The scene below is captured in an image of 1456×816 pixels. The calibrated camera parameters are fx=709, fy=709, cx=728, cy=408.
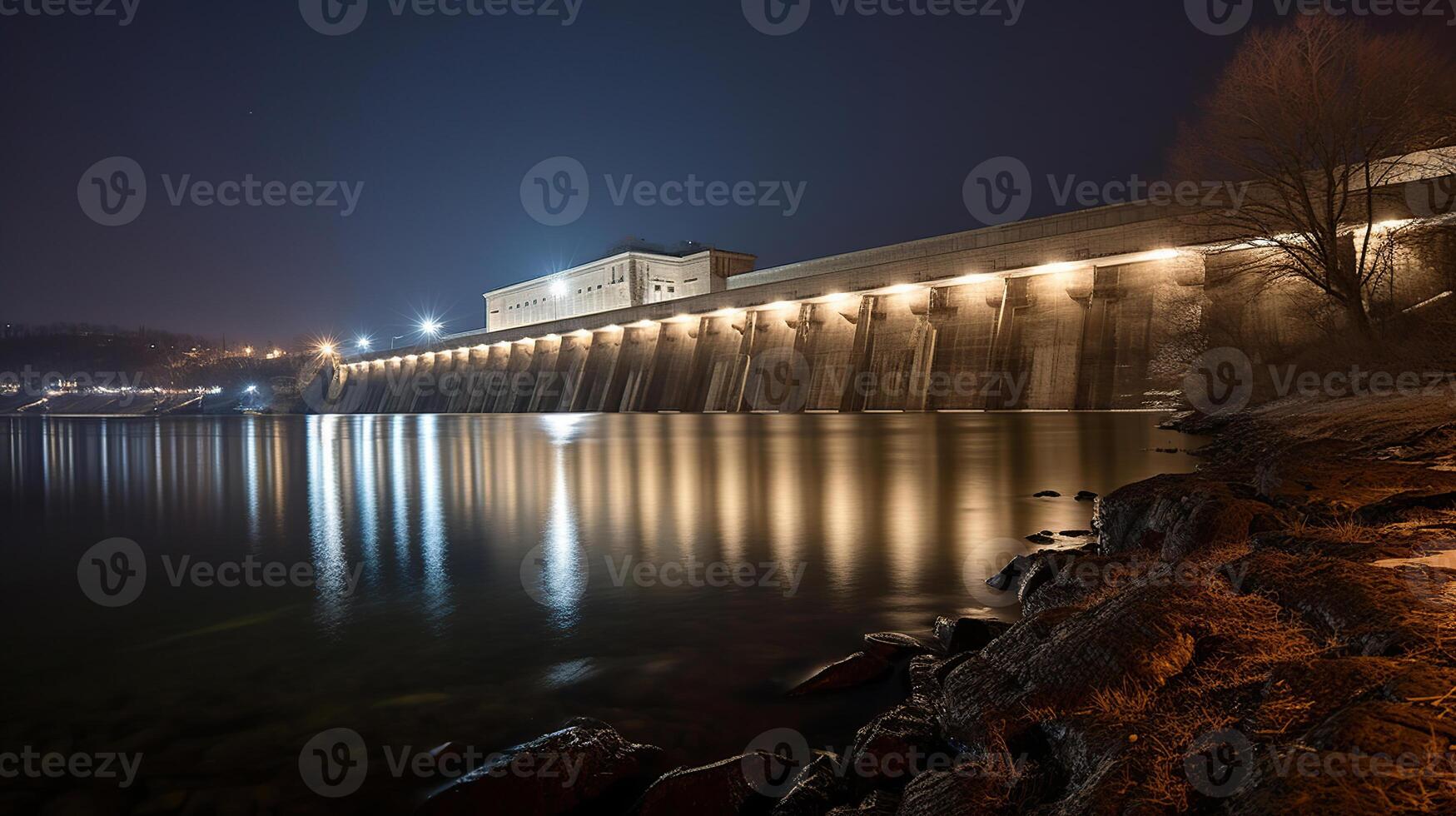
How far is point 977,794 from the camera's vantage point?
2.48 metres

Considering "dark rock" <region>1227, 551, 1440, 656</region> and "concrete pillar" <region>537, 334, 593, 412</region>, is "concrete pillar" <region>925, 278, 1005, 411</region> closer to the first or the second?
"concrete pillar" <region>537, 334, 593, 412</region>

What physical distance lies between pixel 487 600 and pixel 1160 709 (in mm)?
4750

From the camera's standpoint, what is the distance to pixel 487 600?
18.9ft

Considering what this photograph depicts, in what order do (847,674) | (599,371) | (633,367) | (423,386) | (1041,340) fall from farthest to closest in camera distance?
(423,386) → (599,371) → (633,367) → (1041,340) → (847,674)

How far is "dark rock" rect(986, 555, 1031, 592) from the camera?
592 cm

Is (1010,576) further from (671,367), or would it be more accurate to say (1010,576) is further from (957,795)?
(671,367)

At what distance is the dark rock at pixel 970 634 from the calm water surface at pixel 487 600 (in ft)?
2.18

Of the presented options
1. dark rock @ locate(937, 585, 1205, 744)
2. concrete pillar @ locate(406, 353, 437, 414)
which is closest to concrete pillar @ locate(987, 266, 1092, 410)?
dark rock @ locate(937, 585, 1205, 744)

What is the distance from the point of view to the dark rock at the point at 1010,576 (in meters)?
5.92

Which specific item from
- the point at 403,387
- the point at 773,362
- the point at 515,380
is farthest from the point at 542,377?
the point at 773,362

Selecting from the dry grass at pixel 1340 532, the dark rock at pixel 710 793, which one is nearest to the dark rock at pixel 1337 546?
the dry grass at pixel 1340 532

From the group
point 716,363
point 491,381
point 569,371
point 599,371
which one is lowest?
point 716,363

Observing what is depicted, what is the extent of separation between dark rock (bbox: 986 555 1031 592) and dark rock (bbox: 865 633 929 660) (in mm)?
1680

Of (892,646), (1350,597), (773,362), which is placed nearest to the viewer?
(1350,597)
